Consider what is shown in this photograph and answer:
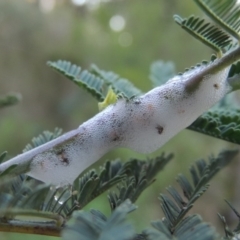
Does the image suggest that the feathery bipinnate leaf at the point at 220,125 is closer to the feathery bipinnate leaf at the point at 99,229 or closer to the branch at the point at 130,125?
the branch at the point at 130,125

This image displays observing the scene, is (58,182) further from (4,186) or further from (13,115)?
(13,115)

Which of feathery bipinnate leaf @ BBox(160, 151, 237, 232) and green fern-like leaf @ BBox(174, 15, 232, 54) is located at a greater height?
green fern-like leaf @ BBox(174, 15, 232, 54)

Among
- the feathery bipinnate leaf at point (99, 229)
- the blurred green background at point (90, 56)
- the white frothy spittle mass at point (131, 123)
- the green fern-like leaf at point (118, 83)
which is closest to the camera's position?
the feathery bipinnate leaf at point (99, 229)

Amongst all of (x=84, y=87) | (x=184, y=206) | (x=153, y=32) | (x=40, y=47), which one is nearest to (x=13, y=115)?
(x=40, y=47)

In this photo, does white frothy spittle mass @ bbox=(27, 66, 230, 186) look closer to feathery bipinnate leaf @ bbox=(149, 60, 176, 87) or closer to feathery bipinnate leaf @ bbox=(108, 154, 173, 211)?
feathery bipinnate leaf @ bbox=(108, 154, 173, 211)

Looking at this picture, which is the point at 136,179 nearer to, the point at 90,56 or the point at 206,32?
the point at 206,32

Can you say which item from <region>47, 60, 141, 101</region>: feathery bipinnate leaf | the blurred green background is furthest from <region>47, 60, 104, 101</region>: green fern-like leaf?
the blurred green background

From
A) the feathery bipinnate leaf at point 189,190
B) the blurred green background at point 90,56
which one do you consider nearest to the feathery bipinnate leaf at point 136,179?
the feathery bipinnate leaf at point 189,190

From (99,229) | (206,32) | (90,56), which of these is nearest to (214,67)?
(206,32)
